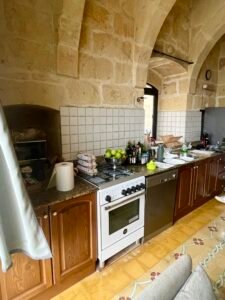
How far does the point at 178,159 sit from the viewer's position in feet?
8.28

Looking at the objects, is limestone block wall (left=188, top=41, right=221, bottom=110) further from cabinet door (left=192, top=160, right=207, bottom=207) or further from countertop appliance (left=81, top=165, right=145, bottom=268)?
countertop appliance (left=81, top=165, right=145, bottom=268)

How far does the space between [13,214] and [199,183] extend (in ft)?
8.31

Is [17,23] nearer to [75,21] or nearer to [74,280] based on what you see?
[75,21]

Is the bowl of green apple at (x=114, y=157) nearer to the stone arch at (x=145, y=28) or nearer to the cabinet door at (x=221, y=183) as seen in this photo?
the stone arch at (x=145, y=28)

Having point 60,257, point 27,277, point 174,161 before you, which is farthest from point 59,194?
point 174,161

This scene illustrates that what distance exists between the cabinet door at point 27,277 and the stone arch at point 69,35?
1.34 m

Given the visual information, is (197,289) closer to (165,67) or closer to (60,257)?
(60,257)

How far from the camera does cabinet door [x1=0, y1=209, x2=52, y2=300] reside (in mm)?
1256

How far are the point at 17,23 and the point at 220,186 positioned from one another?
3557mm

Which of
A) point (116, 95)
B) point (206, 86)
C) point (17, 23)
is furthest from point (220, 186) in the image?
point (17, 23)

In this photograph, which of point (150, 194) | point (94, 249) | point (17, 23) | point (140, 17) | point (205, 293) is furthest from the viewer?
point (140, 17)

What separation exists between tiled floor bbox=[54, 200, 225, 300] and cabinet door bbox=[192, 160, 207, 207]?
27 cm

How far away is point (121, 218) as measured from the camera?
183cm

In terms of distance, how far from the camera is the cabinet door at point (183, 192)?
238 centimetres
